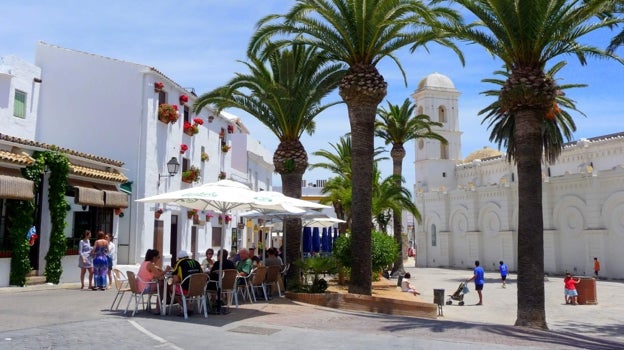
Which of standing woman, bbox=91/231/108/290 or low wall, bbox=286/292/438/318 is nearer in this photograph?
low wall, bbox=286/292/438/318

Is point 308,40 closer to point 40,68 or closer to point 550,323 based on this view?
point 550,323

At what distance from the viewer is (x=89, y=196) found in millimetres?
19438

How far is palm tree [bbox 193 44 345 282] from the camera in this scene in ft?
62.5

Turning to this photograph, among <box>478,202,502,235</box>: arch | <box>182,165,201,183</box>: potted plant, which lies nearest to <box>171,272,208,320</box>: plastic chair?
<box>182,165,201,183</box>: potted plant

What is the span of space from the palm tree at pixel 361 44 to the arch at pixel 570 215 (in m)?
27.8

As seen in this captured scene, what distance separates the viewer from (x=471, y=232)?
4969cm

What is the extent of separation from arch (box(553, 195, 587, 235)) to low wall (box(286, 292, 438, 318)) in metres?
28.6

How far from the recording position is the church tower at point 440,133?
189 ft

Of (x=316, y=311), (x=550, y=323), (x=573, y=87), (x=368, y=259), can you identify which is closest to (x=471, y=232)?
(x=573, y=87)


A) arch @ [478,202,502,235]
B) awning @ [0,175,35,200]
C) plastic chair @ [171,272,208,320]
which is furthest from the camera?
arch @ [478,202,502,235]

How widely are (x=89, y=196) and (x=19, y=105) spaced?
6.59 metres

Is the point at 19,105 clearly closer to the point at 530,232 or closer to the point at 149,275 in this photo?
the point at 149,275

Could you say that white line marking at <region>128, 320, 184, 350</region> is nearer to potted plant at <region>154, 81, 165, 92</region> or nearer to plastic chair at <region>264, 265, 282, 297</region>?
plastic chair at <region>264, 265, 282, 297</region>

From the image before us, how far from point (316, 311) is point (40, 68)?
18.5m
